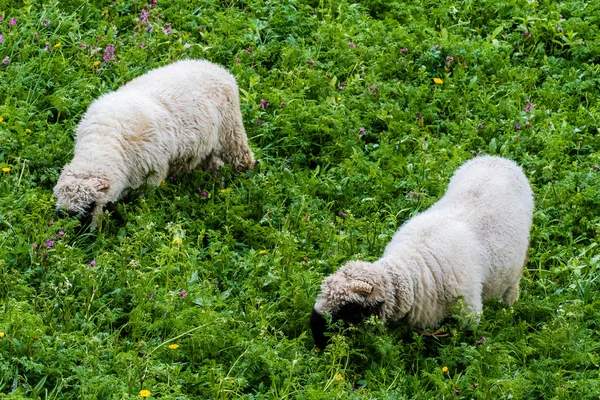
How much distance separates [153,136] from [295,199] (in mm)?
1313

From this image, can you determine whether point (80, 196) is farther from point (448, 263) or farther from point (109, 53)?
point (448, 263)

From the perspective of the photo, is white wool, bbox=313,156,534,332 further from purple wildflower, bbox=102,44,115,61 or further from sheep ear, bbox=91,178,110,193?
purple wildflower, bbox=102,44,115,61

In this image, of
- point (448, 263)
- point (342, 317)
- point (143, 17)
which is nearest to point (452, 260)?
point (448, 263)

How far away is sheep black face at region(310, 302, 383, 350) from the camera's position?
19.6ft

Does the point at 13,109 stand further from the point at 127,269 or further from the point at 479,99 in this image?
the point at 479,99

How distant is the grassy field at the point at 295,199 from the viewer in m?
5.67

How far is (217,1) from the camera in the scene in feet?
33.8

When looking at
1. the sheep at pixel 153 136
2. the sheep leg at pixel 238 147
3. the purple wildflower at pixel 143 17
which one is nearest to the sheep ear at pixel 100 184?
the sheep at pixel 153 136

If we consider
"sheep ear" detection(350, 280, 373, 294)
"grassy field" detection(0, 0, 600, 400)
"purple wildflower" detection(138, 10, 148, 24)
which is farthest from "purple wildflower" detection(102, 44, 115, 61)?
"sheep ear" detection(350, 280, 373, 294)

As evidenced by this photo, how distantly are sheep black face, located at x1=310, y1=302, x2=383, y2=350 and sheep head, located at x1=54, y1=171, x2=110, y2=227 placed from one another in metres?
2.00

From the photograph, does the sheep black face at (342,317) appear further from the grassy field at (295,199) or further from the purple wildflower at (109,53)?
the purple wildflower at (109,53)

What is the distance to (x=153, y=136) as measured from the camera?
24.7 ft

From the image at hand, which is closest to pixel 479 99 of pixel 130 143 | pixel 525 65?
pixel 525 65

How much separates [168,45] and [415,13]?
302 centimetres
